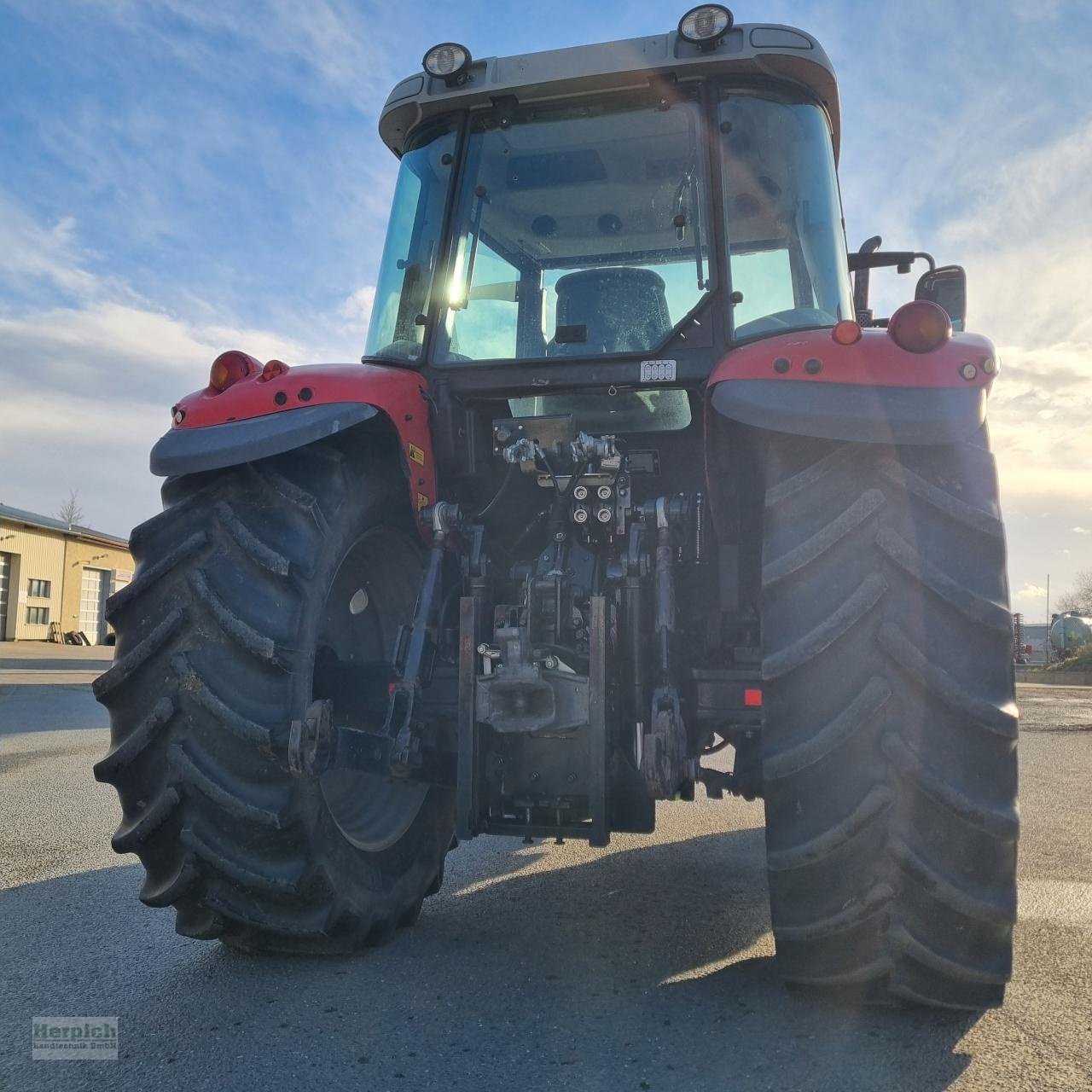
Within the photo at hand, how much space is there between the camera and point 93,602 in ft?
121

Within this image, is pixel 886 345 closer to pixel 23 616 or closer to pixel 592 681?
pixel 592 681

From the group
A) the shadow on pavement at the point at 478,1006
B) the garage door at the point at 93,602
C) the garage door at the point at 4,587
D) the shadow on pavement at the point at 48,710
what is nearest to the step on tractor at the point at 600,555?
the shadow on pavement at the point at 478,1006

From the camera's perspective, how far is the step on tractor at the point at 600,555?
221cm

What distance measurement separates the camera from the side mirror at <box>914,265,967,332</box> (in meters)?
3.46

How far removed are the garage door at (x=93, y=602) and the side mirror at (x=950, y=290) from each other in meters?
36.9

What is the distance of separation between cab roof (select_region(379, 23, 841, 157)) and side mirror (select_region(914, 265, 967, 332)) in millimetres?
715

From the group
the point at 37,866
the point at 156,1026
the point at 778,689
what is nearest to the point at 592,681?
the point at 778,689

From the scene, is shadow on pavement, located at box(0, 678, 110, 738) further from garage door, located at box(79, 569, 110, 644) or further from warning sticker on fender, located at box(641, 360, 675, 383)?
garage door, located at box(79, 569, 110, 644)

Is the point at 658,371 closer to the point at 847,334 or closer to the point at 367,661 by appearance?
the point at 847,334

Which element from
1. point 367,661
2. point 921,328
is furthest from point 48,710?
point 921,328

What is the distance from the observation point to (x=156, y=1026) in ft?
7.64

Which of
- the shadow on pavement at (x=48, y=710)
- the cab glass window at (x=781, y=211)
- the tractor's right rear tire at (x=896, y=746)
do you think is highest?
the cab glass window at (x=781, y=211)

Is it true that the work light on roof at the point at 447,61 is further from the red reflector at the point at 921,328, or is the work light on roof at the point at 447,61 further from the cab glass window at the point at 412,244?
the red reflector at the point at 921,328

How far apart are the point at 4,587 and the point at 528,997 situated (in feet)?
111
